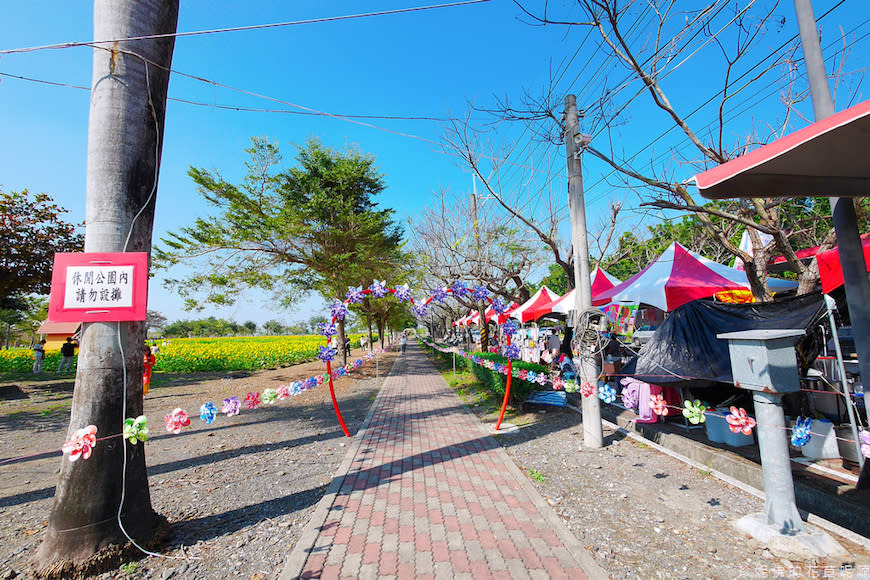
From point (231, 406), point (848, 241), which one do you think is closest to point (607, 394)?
point (848, 241)

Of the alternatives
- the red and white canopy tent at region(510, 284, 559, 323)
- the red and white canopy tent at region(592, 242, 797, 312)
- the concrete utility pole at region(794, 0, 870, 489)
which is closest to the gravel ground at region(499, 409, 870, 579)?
the concrete utility pole at region(794, 0, 870, 489)

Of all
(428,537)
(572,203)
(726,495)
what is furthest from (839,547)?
(572,203)

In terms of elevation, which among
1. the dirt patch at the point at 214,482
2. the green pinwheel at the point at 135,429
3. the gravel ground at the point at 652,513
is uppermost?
the green pinwheel at the point at 135,429

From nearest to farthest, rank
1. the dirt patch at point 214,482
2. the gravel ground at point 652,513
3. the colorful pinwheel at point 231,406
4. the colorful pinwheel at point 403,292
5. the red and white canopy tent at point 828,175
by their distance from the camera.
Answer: the red and white canopy tent at point 828,175, the gravel ground at point 652,513, the dirt patch at point 214,482, the colorful pinwheel at point 231,406, the colorful pinwheel at point 403,292

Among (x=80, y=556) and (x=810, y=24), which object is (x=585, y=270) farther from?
(x=80, y=556)

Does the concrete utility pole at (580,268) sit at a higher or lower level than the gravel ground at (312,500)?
higher

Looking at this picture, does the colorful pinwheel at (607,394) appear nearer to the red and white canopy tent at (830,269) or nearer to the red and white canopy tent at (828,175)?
the red and white canopy tent at (828,175)

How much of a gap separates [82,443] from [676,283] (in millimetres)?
8872

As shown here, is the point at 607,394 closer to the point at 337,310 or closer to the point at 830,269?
the point at 830,269

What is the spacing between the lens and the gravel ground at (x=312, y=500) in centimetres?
273

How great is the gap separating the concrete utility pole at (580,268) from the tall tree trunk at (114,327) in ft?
16.7

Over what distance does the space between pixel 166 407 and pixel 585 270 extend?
411 inches

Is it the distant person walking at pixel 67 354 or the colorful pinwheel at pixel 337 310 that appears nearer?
the colorful pinwheel at pixel 337 310

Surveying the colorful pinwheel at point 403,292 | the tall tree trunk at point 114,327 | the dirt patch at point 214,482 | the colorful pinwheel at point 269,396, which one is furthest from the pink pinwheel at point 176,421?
the colorful pinwheel at point 403,292
